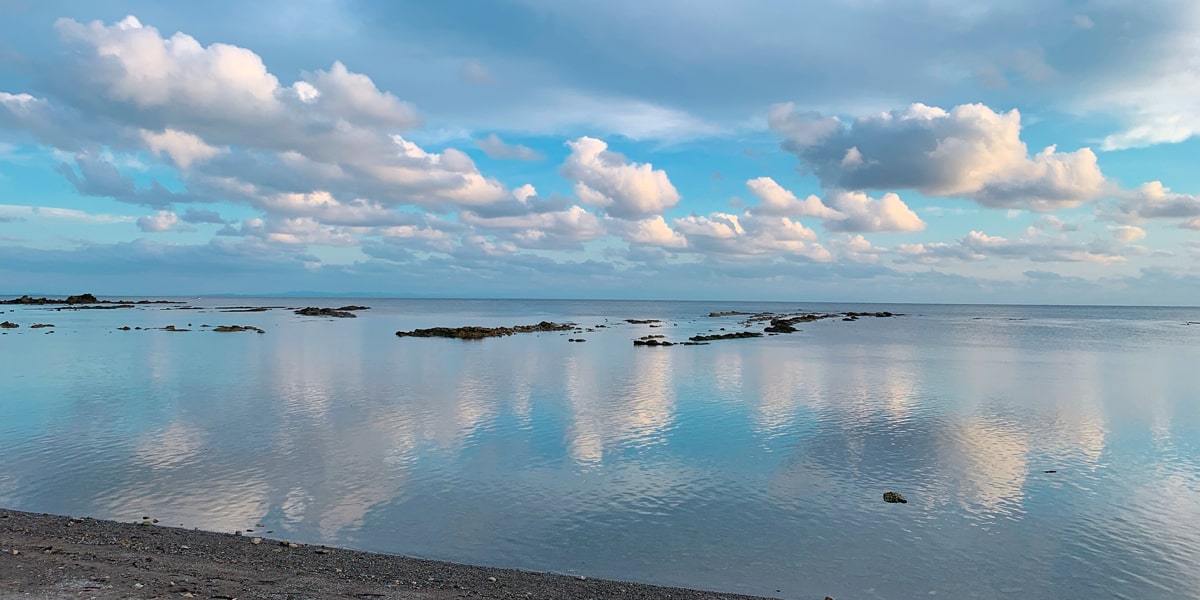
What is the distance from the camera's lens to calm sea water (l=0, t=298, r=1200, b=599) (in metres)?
14.1

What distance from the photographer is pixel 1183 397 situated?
122ft

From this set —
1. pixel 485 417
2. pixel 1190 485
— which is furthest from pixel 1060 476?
pixel 485 417

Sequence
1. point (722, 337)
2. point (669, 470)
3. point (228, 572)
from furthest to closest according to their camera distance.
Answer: point (722, 337), point (669, 470), point (228, 572)

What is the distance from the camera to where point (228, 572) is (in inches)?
457

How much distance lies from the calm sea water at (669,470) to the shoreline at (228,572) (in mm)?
1097

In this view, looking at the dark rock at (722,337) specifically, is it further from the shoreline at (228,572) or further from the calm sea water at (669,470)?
the shoreline at (228,572)

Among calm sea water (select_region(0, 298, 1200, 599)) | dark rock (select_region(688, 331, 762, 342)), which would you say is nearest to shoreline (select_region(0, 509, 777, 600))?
calm sea water (select_region(0, 298, 1200, 599))

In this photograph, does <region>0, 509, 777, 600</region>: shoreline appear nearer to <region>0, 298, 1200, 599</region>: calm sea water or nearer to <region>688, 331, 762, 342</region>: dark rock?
<region>0, 298, 1200, 599</region>: calm sea water

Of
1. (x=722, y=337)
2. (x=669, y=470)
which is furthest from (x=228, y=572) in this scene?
(x=722, y=337)

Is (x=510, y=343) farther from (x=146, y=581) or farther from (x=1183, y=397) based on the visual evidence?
(x=146, y=581)

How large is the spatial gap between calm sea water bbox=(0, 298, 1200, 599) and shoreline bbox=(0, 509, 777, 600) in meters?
1.10

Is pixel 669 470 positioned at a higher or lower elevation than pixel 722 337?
lower

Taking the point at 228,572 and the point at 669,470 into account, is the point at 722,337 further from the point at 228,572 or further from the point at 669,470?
the point at 228,572

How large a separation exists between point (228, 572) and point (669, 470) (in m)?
12.3
